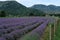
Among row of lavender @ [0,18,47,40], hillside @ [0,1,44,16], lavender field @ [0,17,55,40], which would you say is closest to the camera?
row of lavender @ [0,18,47,40]

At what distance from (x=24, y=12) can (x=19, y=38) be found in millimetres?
52710

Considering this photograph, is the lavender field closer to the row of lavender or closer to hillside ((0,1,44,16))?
the row of lavender

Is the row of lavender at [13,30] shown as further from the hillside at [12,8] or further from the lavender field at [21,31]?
the hillside at [12,8]

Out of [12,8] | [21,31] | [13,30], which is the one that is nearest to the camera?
[21,31]

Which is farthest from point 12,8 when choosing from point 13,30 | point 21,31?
point 21,31

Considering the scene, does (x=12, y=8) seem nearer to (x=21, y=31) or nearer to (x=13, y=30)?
(x=13, y=30)

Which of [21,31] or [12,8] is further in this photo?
[12,8]

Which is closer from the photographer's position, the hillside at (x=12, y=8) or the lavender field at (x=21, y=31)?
the lavender field at (x=21, y=31)

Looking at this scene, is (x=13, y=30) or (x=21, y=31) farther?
(x=13, y=30)

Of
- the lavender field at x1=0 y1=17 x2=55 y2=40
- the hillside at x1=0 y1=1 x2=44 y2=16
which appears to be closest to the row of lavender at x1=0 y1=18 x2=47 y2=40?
the lavender field at x1=0 y1=17 x2=55 y2=40

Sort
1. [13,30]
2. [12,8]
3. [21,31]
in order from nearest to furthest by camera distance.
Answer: [21,31], [13,30], [12,8]

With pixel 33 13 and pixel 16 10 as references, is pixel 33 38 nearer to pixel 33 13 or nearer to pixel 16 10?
pixel 16 10

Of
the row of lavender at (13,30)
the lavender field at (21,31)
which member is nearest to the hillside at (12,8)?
the lavender field at (21,31)

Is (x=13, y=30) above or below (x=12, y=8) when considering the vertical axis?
above
